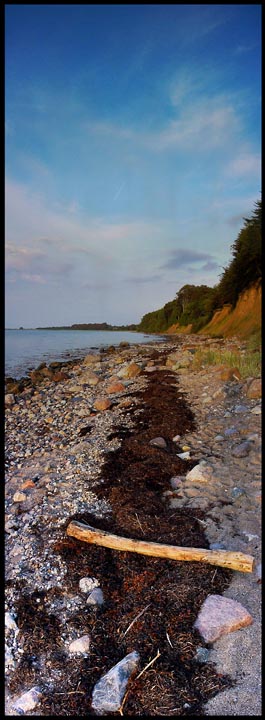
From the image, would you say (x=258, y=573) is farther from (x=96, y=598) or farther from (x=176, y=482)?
(x=176, y=482)

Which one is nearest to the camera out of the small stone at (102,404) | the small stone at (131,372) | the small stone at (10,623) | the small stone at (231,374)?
the small stone at (10,623)

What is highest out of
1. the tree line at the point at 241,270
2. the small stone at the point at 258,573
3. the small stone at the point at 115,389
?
the tree line at the point at 241,270

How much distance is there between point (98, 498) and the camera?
14.5ft

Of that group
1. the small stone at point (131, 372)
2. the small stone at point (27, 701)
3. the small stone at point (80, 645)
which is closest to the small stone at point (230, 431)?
the small stone at point (80, 645)

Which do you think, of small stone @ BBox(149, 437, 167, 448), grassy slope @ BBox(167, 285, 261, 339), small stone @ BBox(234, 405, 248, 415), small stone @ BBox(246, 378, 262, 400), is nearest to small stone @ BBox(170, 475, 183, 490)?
small stone @ BBox(149, 437, 167, 448)

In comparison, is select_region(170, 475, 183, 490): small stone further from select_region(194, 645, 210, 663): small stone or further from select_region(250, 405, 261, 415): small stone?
select_region(250, 405, 261, 415): small stone

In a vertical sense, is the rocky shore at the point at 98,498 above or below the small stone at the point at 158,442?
below

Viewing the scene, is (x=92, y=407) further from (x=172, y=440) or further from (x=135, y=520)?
(x=135, y=520)

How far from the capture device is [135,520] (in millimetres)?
3840

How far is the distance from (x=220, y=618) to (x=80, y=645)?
91 centimetres

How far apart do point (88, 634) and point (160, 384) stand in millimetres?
7765

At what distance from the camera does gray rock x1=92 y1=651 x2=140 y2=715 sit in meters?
2.11

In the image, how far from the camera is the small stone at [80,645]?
252 centimetres

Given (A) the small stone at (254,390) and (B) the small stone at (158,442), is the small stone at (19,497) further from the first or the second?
(A) the small stone at (254,390)
